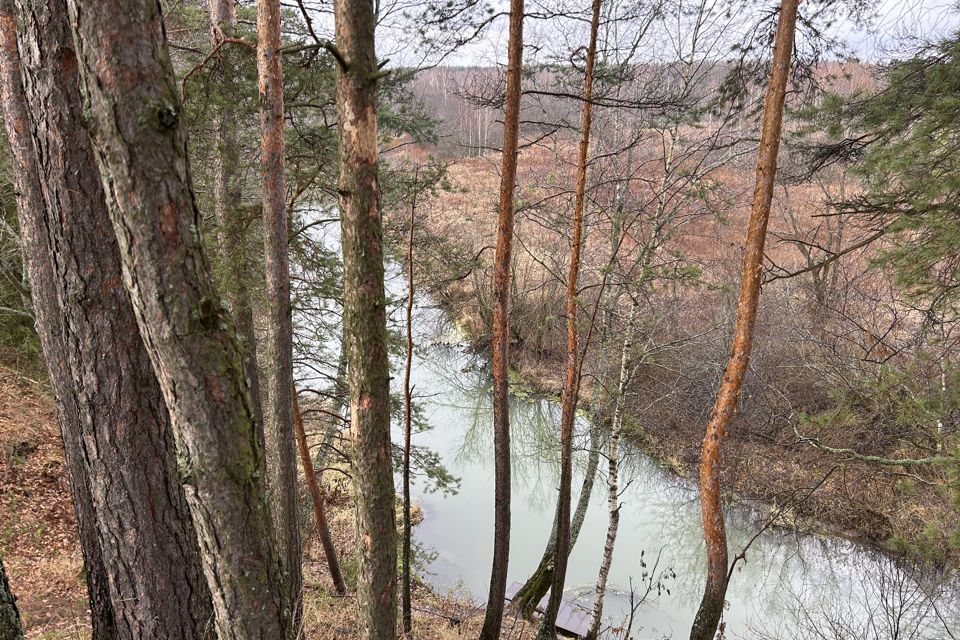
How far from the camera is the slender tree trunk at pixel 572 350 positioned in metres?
5.47

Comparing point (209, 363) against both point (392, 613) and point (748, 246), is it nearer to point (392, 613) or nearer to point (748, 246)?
point (392, 613)

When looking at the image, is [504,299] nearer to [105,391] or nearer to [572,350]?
[572,350]

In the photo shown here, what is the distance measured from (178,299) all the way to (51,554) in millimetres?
6926

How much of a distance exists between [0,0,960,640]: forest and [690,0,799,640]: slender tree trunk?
3cm

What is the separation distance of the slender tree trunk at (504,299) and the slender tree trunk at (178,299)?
327cm

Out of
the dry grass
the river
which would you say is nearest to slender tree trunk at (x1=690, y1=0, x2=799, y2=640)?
the river

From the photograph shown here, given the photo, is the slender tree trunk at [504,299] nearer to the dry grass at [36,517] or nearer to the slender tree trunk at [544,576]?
the slender tree trunk at [544,576]

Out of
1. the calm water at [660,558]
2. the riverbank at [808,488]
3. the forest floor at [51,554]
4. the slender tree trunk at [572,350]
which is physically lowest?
the calm water at [660,558]

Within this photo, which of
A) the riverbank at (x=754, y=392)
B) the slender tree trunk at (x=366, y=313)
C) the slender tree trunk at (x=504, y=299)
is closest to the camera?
the slender tree trunk at (x=366, y=313)

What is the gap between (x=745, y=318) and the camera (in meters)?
4.70

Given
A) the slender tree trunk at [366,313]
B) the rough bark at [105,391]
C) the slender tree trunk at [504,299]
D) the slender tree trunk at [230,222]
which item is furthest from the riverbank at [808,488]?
the rough bark at [105,391]

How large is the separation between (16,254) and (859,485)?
14.4 meters

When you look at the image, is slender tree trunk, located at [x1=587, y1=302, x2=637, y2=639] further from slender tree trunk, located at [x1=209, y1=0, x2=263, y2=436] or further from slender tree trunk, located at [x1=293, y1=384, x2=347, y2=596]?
slender tree trunk, located at [x1=209, y1=0, x2=263, y2=436]

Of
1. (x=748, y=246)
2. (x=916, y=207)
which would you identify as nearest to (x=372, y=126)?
(x=748, y=246)
